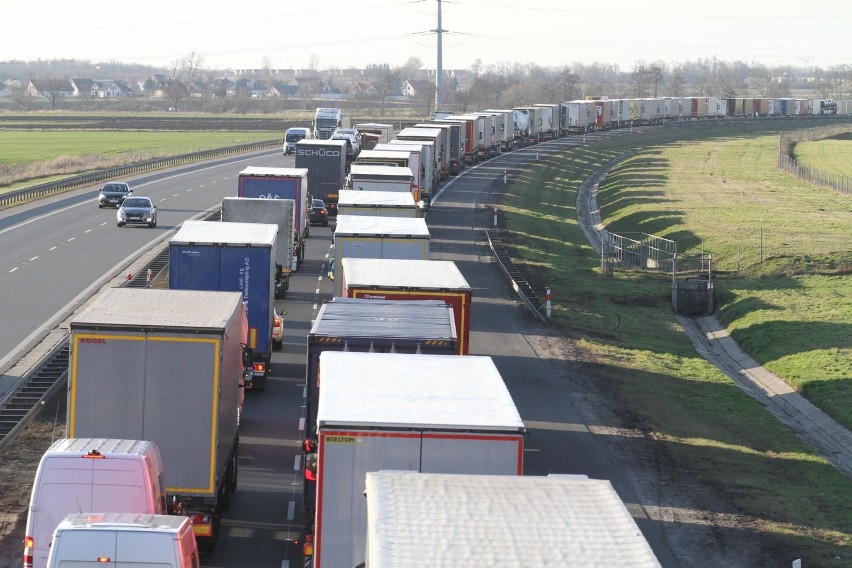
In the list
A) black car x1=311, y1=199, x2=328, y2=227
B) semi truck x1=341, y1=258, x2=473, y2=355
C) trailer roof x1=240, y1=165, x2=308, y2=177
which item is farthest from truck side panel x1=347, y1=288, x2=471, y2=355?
black car x1=311, y1=199, x2=328, y2=227

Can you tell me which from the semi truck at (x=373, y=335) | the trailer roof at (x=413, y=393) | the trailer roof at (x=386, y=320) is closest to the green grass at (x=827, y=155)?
the trailer roof at (x=386, y=320)

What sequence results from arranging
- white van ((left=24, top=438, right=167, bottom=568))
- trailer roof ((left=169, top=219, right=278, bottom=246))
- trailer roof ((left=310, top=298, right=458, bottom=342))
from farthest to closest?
trailer roof ((left=169, top=219, right=278, bottom=246)) < trailer roof ((left=310, top=298, right=458, bottom=342)) < white van ((left=24, top=438, right=167, bottom=568))

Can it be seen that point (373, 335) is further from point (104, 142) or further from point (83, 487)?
point (104, 142)

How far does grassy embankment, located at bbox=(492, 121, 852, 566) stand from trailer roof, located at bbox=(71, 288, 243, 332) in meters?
9.30

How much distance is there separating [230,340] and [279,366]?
39.3 feet

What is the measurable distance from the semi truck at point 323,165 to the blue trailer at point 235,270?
30.0 metres

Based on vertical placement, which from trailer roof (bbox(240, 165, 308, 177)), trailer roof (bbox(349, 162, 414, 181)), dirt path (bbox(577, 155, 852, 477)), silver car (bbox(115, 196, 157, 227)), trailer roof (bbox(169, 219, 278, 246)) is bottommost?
dirt path (bbox(577, 155, 852, 477))

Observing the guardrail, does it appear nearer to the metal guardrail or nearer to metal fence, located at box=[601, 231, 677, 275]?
the metal guardrail

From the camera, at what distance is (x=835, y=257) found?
57625mm

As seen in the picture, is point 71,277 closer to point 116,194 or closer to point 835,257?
point 116,194

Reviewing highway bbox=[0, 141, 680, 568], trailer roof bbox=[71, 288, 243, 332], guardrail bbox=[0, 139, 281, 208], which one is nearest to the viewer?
trailer roof bbox=[71, 288, 243, 332]

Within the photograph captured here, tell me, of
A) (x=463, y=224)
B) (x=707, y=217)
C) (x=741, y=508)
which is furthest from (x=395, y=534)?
(x=707, y=217)

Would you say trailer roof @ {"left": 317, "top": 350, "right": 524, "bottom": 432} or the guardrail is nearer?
trailer roof @ {"left": 317, "top": 350, "right": 524, "bottom": 432}

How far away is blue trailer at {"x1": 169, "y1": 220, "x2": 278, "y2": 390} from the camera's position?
2662cm
